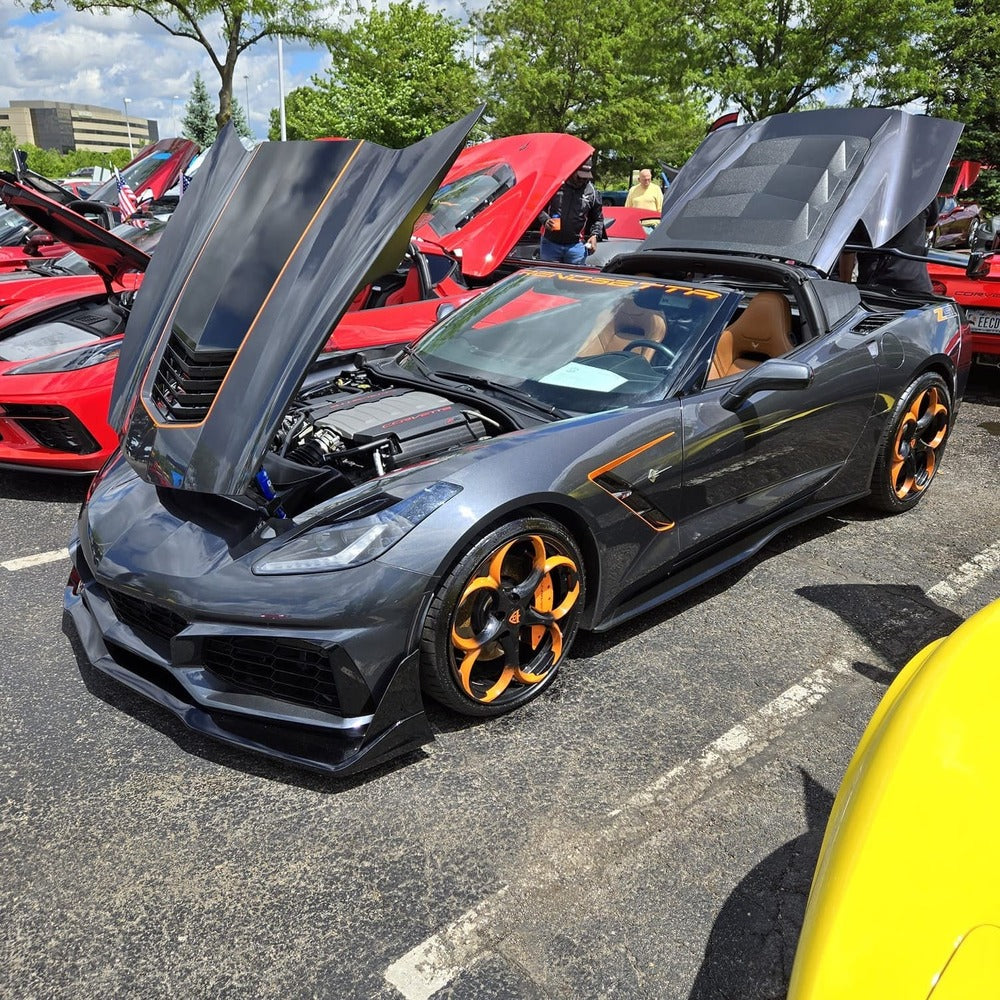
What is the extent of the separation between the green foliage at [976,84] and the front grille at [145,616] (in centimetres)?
1870

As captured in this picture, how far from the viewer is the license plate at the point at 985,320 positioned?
20.9ft

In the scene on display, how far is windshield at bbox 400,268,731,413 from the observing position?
10.7ft

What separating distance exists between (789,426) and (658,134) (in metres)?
25.0

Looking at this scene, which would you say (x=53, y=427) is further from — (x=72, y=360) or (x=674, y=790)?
(x=674, y=790)

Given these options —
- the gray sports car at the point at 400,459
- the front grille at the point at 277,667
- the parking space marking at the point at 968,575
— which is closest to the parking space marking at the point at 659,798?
the gray sports car at the point at 400,459

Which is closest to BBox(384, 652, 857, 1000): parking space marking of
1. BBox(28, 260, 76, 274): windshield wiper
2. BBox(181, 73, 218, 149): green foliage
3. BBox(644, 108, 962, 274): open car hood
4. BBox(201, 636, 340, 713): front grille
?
BBox(201, 636, 340, 713): front grille

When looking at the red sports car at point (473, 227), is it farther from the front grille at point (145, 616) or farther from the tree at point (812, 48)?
the tree at point (812, 48)

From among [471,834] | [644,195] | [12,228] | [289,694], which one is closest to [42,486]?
[289,694]

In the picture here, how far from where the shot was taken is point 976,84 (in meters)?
22.1

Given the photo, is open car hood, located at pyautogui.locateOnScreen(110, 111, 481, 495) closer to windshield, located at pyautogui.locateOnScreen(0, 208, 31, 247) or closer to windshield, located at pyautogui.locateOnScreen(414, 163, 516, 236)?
windshield, located at pyautogui.locateOnScreen(414, 163, 516, 236)

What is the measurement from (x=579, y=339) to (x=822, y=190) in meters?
1.77

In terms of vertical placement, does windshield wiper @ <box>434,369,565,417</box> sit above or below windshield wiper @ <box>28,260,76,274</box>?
above

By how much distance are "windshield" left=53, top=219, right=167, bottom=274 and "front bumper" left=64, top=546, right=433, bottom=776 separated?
5.06 meters

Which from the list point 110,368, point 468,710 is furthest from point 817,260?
point 110,368
